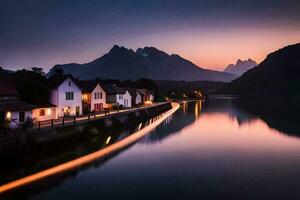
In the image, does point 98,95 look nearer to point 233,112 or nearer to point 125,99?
point 125,99

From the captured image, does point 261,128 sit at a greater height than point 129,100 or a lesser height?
lesser

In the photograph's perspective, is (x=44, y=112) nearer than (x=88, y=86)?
Yes

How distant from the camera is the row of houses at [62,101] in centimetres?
3944

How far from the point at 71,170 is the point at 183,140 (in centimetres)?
2526

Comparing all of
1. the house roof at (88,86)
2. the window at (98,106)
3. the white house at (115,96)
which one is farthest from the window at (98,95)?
the white house at (115,96)

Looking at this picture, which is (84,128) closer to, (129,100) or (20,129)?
(20,129)

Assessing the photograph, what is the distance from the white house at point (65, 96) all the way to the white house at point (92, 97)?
228 inches

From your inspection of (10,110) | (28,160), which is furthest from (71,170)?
(10,110)

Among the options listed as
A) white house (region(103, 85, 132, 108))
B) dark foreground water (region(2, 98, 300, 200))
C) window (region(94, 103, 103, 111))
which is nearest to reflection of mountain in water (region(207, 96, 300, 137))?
dark foreground water (region(2, 98, 300, 200))

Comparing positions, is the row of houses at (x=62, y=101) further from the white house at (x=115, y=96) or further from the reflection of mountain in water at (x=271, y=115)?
the reflection of mountain in water at (x=271, y=115)

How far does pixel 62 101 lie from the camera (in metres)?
55.5

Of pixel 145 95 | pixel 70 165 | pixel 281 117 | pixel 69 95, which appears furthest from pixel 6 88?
pixel 281 117

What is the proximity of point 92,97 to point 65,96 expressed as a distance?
11951 millimetres

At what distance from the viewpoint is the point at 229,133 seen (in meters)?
63.1
